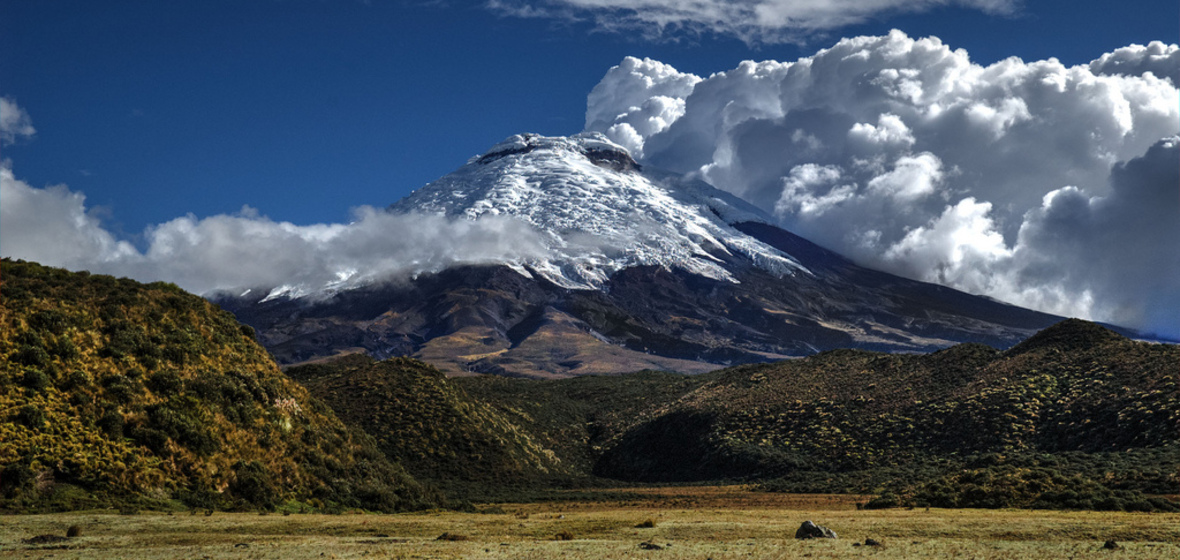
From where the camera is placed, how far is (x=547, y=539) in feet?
128

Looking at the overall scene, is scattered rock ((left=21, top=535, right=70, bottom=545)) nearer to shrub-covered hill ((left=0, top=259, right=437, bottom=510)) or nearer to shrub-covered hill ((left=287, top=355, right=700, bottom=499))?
shrub-covered hill ((left=0, top=259, right=437, bottom=510))

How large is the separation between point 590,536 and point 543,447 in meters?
66.0

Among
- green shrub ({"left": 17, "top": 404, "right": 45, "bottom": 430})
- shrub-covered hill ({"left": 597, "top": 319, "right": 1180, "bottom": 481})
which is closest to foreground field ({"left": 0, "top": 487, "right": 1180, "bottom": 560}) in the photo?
green shrub ({"left": 17, "top": 404, "right": 45, "bottom": 430})

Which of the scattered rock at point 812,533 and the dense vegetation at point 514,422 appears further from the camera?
the dense vegetation at point 514,422

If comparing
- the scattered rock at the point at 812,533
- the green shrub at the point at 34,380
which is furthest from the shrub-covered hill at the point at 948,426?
the green shrub at the point at 34,380

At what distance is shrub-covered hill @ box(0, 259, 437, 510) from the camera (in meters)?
46.3

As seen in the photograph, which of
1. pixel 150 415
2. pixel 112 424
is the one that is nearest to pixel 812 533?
pixel 112 424

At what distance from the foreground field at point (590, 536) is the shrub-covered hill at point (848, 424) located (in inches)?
762

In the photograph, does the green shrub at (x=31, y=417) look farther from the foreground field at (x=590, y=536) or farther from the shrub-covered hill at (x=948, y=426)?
the shrub-covered hill at (x=948, y=426)

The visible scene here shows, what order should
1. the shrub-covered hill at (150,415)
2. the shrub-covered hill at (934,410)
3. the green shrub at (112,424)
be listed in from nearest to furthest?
the shrub-covered hill at (150,415), the green shrub at (112,424), the shrub-covered hill at (934,410)

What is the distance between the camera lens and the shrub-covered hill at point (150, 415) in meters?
46.3

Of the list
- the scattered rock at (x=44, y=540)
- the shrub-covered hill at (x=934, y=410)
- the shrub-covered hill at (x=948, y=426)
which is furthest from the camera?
the shrub-covered hill at (x=934, y=410)

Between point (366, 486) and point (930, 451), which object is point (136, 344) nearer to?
point (366, 486)

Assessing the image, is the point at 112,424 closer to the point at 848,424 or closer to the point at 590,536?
the point at 590,536
